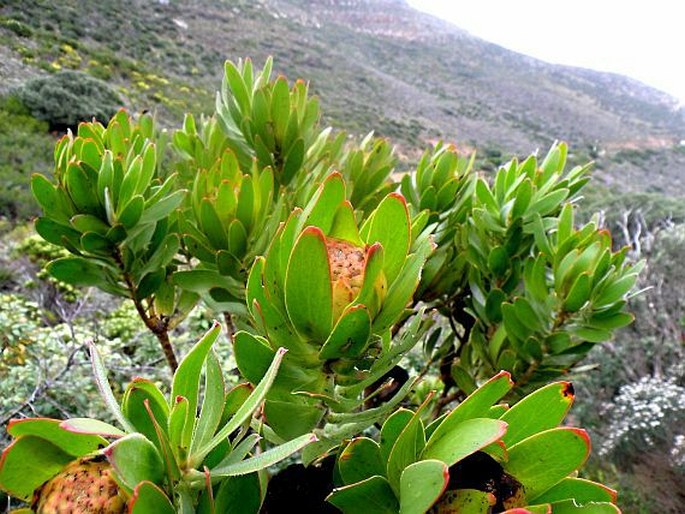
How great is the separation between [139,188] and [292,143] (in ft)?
1.44

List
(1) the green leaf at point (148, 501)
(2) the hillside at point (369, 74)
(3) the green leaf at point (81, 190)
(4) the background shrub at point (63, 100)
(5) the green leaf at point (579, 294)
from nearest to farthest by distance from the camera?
(1) the green leaf at point (148, 501), (3) the green leaf at point (81, 190), (5) the green leaf at point (579, 294), (4) the background shrub at point (63, 100), (2) the hillside at point (369, 74)

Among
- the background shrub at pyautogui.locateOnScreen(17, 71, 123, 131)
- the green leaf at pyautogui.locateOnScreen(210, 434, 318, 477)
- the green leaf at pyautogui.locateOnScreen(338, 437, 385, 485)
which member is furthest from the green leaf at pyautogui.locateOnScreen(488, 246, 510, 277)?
the background shrub at pyautogui.locateOnScreen(17, 71, 123, 131)

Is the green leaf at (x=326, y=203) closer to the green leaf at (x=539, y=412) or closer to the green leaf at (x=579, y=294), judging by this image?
the green leaf at (x=539, y=412)

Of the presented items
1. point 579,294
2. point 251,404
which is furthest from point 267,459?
point 579,294

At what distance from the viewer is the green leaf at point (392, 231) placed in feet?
1.82

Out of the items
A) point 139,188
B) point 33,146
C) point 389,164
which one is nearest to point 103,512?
point 139,188

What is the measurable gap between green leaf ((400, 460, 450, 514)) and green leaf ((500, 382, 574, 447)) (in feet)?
0.42

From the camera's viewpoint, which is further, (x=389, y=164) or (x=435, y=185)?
(x=389, y=164)

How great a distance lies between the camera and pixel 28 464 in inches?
19.2

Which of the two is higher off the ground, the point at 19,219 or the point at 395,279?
the point at 395,279

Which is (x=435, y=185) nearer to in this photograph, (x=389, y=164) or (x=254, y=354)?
(x=389, y=164)

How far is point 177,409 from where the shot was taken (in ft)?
1.64

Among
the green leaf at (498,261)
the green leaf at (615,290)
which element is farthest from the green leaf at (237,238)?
the green leaf at (615,290)

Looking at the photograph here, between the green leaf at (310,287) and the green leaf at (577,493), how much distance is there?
0.29 m
